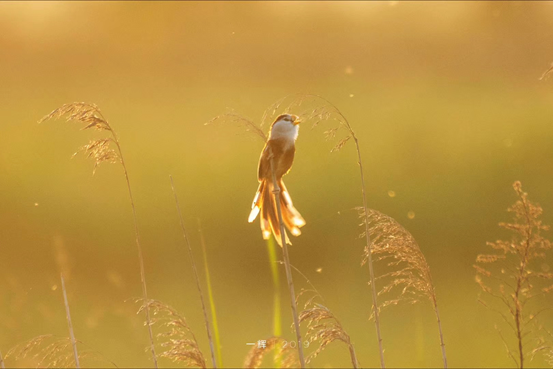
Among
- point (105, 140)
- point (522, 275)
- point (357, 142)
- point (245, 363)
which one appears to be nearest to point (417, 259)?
point (522, 275)

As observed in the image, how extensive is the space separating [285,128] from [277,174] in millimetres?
266

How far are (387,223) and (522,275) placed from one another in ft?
1.95

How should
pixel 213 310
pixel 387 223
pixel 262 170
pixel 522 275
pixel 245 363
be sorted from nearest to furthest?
1. pixel 522 275
2. pixel 245 363
3. pixel 387 223
4. pixel 213 310
5. pixel 262 170

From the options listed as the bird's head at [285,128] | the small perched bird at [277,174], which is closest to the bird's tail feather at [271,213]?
the small perched bird at [277,174]

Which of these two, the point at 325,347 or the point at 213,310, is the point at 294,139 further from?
the point at 325,347

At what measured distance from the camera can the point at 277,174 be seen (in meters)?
3.13

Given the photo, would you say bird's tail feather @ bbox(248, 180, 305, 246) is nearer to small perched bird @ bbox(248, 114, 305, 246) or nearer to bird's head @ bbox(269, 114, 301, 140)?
small perched bird @ bbox(248, 114, 305, 246)

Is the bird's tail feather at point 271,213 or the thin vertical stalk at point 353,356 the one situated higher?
the bird's tail feather at point 271,213

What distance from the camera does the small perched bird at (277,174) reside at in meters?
2.90

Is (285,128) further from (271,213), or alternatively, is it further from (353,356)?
(353,356)

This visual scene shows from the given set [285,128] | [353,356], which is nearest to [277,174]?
[285,128]

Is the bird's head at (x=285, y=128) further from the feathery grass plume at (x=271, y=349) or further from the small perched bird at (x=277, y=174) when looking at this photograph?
the feathery grass plume at (x=271, y=349)

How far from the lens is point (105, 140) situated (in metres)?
2.59

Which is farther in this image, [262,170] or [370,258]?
[262,170]
